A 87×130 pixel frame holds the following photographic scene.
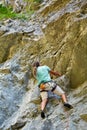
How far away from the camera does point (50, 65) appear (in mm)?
12719

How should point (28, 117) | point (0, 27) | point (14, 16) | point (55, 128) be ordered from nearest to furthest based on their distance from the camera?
1. point (55, 128)
2. point (28, 117)
3. point (0, 27)
4. point (14, 16)

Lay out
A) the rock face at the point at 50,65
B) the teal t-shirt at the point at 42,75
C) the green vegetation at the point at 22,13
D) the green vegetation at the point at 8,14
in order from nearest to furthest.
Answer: the rock face at the point at 50,65 → the teal t-shirt at the point at 42,75 → the green vegetation at the point at 8,14 → the green vegetation at the point at 22,13

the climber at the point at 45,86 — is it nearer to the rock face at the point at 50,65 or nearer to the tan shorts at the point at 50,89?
the tan shorts at the point at 50,89

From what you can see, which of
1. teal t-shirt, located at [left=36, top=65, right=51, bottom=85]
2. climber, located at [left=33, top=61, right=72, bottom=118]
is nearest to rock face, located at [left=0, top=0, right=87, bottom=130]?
climber, located at [left=33, top=61, right=72, bottom=118]

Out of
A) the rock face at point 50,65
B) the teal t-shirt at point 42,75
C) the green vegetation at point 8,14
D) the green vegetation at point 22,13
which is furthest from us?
the green vegetation at point 22,13

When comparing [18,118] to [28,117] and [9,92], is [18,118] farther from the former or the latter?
[9,92]

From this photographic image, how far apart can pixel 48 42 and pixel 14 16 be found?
5771 mm

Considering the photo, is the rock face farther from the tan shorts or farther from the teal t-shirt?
the teal t-shirt

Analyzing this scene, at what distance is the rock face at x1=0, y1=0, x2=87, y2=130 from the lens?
10.4 meters

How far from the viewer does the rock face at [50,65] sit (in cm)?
1036

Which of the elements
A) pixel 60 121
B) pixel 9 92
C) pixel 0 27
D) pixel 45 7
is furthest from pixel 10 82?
pixel 45 7

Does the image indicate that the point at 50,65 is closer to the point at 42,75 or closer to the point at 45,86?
the point at 42,75

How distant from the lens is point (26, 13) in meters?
19.4

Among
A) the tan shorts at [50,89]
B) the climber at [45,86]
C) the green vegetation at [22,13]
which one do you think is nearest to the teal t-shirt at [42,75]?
the climber at [45,86]
